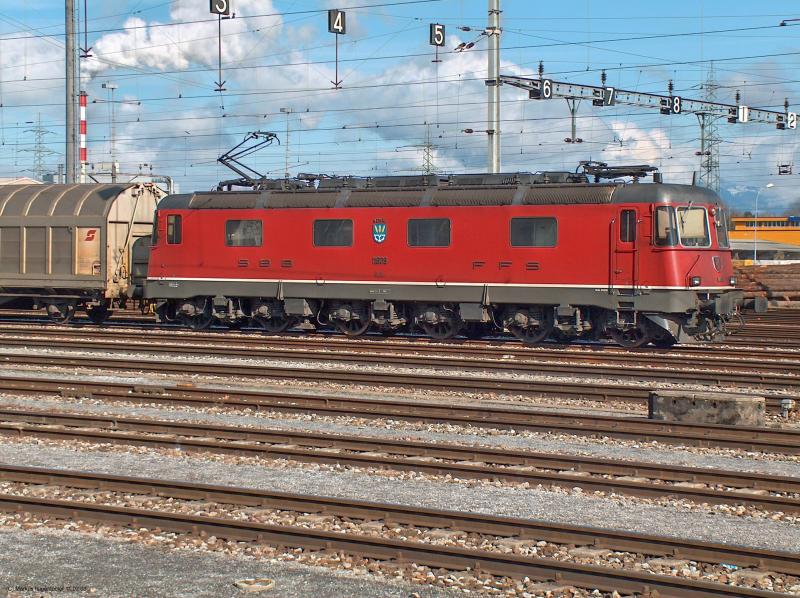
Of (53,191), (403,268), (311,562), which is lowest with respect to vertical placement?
(311,562)

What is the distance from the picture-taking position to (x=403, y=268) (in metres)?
24.6

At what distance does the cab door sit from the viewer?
2205 cm

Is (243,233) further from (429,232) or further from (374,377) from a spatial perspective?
(374,377)

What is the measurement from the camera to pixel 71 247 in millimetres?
29094

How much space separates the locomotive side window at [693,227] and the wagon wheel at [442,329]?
582cm

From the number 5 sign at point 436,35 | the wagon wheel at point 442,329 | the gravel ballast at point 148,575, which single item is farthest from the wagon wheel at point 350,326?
the gravel ballast at point 148,575

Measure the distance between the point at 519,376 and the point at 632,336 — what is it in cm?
559

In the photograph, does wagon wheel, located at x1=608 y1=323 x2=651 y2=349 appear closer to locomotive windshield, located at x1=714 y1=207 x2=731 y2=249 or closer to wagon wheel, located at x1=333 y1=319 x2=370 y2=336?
locomotive windshield, located at x1=714 y1=207 x2=731 y2=249

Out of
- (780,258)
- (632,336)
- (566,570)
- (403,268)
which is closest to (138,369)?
(403,268)

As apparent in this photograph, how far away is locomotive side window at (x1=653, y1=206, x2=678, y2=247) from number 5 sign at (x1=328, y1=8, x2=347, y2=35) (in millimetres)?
10331

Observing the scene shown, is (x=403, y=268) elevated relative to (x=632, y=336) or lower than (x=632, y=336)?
elevated

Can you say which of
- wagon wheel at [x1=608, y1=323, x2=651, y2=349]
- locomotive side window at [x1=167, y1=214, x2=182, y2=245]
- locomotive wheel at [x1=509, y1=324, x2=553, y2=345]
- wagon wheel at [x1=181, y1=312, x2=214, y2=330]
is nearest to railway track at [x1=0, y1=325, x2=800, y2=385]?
wagon wheel at [x1=608, y1=323, x2=651, y2=349]

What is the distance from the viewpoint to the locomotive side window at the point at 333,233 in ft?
83.0

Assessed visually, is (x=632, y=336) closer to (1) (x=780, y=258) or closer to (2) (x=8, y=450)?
(2) (x=8, y=450)
